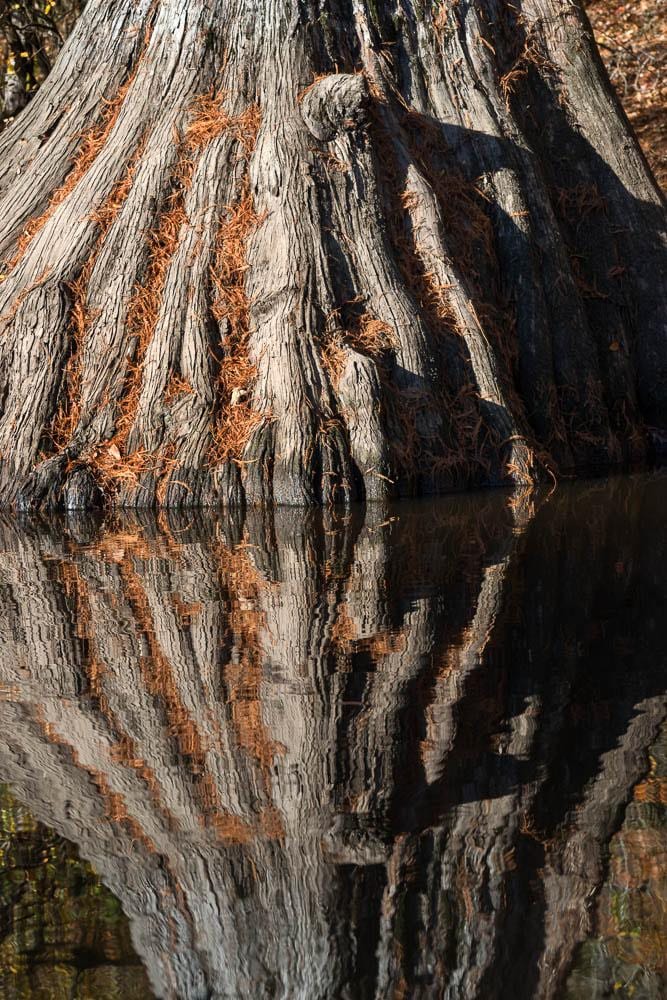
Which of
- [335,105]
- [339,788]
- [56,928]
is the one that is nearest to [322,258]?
[335,105]

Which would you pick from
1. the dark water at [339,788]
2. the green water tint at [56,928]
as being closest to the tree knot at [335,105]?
the dark water at [339,788]

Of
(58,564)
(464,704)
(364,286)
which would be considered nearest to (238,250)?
(364,286)

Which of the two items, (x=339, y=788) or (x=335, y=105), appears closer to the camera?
(x=339, y=788)

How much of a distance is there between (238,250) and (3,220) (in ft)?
6.61

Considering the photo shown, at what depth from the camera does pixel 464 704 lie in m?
2.88

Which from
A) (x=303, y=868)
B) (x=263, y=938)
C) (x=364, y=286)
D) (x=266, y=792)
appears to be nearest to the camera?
(x=263, y=938)

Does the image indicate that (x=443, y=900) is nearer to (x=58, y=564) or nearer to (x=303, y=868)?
(x=303, y=868)

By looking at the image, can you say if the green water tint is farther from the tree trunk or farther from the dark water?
the tree trunk

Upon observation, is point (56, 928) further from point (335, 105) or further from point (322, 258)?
point (335, 105)

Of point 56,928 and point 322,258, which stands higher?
point 322,258

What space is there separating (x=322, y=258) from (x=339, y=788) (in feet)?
17.4

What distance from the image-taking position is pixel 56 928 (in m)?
1.97

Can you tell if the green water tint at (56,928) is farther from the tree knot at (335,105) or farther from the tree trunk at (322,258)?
the tree knot at (335,105)

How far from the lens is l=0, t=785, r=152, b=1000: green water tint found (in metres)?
1.81
